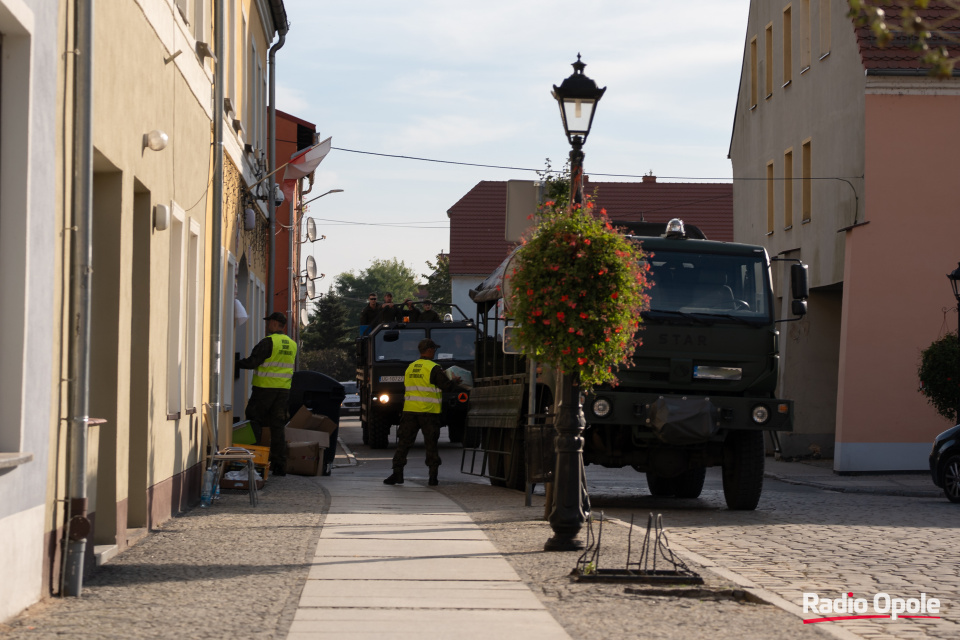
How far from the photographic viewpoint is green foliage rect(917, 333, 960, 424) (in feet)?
63.9

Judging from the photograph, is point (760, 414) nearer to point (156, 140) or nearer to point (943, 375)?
point (156, 140)

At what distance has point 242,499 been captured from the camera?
44.2ft

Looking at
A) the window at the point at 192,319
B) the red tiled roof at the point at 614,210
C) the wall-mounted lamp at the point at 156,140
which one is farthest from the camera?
the red tiled roof at the point at 614,210

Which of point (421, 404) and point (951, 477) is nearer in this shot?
point (951, 477)

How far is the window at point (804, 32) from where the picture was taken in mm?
26312

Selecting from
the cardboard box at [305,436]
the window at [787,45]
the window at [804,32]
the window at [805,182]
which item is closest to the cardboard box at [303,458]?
the cardboard box at [305,436]

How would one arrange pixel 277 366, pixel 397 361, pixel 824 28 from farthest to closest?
1. pixel 397 361
2. pixel 824 28
3. pixel 277 366

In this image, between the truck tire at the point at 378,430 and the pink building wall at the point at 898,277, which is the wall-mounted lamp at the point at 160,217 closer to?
the pink building wall at the point at 898,277

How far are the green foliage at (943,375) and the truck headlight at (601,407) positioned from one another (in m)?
8.43

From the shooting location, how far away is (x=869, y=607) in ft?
24.2

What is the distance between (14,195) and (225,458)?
21.9 feet

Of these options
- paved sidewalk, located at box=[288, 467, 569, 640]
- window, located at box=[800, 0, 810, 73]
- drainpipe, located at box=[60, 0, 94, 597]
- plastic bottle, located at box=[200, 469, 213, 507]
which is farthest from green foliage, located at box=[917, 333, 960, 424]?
drainpipe, located at box=[60, 0, 94, 597]

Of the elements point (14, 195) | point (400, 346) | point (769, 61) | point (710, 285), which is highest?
point (769, 61)

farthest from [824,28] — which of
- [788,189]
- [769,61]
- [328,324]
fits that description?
[328,324]
